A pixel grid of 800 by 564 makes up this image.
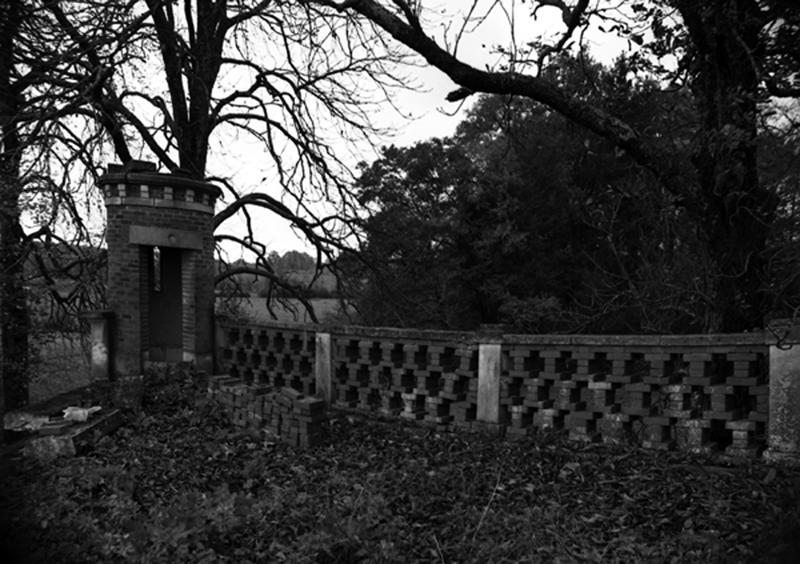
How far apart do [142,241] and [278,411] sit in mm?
3691

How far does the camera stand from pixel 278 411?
7.99 meters

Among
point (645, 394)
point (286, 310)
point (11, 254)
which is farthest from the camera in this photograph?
point (286, 310)

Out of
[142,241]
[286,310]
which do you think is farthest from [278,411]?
[286,310]

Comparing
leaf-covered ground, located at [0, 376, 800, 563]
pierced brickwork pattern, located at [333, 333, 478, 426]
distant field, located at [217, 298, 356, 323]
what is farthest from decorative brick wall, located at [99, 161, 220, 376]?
distant field, located at [217, 298, 356, 323]

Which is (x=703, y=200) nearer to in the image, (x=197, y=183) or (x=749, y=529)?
(x=749, y=529)

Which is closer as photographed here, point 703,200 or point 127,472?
point 127,472

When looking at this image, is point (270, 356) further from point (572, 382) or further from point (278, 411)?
point (572, 382)

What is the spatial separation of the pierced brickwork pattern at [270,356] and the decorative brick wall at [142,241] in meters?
0.51

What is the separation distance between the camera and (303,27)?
13820 millimetres

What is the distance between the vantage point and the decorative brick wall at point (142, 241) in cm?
945

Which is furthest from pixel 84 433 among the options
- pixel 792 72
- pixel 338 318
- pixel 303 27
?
pixel 338 318

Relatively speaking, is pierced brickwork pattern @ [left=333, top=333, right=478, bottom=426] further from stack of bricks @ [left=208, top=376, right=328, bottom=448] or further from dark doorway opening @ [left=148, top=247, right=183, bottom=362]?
dark doorway opening @ [left=148, top=247, right=183, bottom=362]

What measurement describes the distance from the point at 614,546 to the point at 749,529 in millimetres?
934

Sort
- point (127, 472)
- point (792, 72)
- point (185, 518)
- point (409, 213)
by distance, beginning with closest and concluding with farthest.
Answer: point (185, 518), point (792, 72), point (127, 472), point (409, 213)
